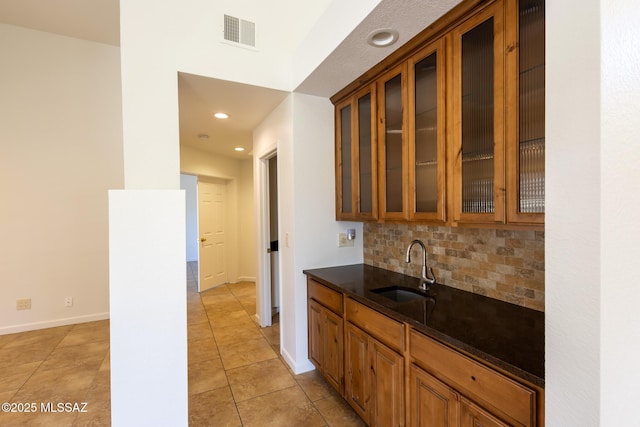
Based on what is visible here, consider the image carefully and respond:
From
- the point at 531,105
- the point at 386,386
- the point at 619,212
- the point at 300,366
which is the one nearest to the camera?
the point at 619,212

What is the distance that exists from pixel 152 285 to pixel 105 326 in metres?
3.00

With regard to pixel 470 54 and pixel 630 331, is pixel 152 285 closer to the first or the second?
pixel 630 331

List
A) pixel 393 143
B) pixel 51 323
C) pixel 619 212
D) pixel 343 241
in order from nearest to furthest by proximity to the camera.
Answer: pixel 619 212, pixel 393 143, pixel 343 241, pixel 51 323

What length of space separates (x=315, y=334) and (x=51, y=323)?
3.72 metres

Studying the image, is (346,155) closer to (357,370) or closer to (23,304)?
(357,370)

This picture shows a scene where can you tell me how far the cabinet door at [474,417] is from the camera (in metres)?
1.10

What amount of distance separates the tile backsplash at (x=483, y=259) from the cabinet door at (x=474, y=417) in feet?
2.22

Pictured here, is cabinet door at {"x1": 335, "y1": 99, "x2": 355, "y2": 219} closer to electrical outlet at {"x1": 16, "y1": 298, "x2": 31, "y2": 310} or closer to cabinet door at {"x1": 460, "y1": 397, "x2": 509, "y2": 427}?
cabinet door at {"x1": 460, "y1": 397, "x2": 509, "y2": 427}

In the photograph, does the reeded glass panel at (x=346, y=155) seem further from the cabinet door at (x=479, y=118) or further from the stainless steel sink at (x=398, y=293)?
the cabinet door at (x=479, y=118)

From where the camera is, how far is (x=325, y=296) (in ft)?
7.72

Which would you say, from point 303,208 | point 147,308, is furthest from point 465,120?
point 147,308

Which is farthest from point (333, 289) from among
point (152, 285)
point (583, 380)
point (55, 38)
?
point (55, 38)

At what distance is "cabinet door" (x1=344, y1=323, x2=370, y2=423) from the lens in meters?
1.86

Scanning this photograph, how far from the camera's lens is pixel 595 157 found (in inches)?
26.3
